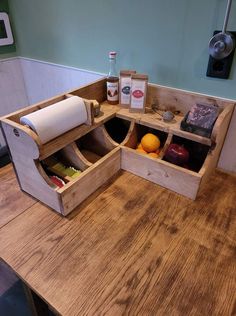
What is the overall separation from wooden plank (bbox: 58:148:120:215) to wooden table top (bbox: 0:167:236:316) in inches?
1.1

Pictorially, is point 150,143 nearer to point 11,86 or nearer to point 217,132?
point 217,132

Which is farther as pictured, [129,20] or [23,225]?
[129,20]

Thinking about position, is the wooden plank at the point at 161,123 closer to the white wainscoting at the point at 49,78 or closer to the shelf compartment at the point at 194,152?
the shelf compartment at the point at 194,152

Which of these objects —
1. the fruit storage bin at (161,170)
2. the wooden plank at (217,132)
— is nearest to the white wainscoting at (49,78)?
the fruit storage bin at (161,170)

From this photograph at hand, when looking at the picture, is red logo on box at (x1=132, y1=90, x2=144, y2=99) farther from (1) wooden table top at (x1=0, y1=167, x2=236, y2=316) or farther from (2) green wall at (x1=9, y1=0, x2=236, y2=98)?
(1) wooden table top at (x1=0, y1=167, x2=236, y2=316)

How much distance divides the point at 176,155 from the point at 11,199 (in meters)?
0.55

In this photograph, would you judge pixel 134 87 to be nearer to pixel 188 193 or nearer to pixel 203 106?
pixel 203 106

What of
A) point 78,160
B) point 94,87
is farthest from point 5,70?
point 78,160

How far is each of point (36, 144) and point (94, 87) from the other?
44 cm

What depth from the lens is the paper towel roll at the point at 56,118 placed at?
0.67m

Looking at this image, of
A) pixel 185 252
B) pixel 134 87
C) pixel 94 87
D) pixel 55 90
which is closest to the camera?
pixel 185 252

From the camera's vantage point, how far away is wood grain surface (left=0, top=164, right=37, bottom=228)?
0.72m

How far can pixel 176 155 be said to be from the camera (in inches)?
32.0

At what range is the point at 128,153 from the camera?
854 mm
